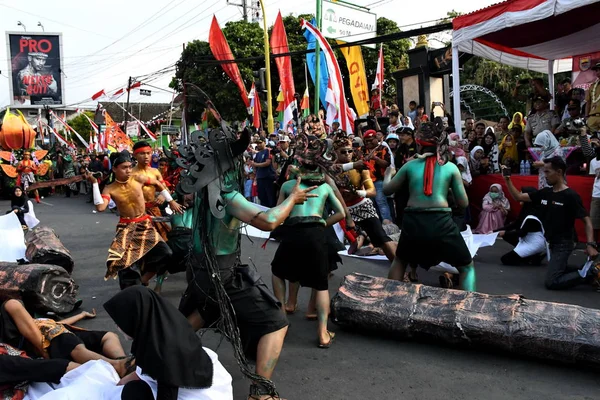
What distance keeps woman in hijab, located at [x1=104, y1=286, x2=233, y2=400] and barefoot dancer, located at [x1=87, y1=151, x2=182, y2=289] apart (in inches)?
122

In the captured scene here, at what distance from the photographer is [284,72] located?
13.9m

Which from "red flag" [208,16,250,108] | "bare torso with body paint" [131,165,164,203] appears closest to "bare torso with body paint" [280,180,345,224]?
"bare torso with body paint" [131,165,164,203]

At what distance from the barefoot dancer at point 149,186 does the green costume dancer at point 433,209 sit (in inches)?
112

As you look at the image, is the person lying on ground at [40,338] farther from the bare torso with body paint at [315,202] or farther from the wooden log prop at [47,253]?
the wooden log prop at [47,253]

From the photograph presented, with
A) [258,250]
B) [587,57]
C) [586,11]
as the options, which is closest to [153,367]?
[258,250]

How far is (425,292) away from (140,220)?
3.11 m

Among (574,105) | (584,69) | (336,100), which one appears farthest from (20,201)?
(584,69)

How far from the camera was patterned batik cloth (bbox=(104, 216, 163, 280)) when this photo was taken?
18.1 ft

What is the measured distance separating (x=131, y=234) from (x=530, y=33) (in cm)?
927

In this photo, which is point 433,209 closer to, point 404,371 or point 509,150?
point 404,371

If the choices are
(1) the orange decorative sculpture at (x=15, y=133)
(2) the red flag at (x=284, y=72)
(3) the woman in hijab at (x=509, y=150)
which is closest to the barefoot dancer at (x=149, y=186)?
(1) the orange decorative sculpture at (x=15, y=133)

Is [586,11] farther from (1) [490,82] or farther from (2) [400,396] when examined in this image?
(1) [490,82]

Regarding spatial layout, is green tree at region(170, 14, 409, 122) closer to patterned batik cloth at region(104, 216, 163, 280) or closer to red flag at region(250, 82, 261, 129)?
red flag at region(250, 82, 261, 129)

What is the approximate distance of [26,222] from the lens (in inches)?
417
